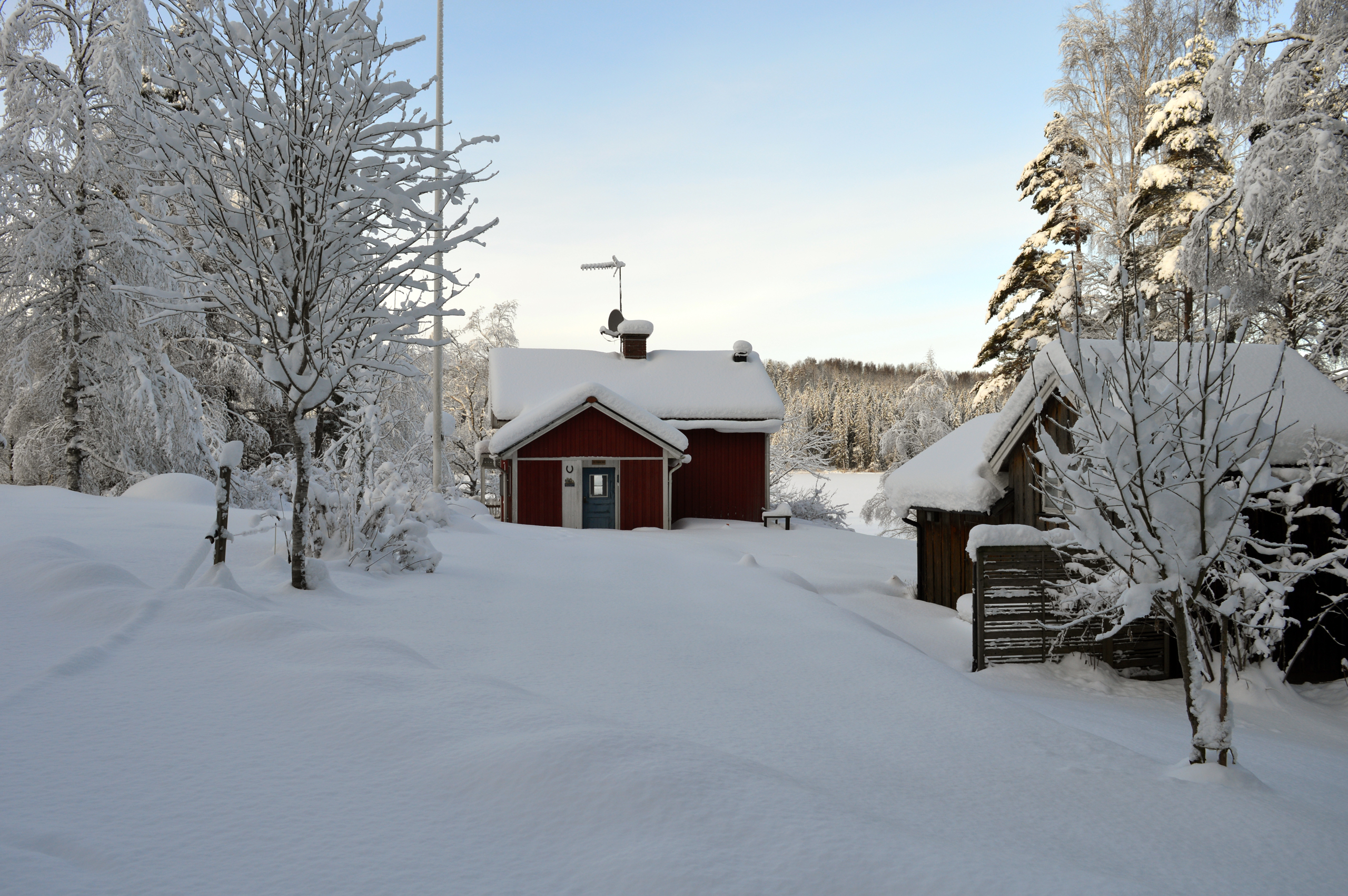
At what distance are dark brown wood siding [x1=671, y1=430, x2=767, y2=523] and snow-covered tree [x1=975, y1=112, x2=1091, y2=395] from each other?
24.0ft

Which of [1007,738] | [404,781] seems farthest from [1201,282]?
[404,781]

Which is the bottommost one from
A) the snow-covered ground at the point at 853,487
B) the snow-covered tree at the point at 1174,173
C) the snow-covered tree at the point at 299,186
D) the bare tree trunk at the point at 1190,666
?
the snow-covered ground at the point at 853,487

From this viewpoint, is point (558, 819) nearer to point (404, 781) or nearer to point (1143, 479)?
point (404, 781)

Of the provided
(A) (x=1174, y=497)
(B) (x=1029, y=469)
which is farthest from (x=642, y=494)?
(A) (x=1174, y=497)

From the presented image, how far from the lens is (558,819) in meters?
2.45

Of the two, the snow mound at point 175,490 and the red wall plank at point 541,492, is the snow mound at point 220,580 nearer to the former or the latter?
the snow mound at point 175,490

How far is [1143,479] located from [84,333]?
1842 cm

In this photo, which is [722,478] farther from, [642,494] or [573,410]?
[573,410]

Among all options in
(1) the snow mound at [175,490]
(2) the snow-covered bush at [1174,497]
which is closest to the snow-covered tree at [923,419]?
(1) the snow mound at [175,490]

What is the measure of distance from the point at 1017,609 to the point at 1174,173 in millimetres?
13842

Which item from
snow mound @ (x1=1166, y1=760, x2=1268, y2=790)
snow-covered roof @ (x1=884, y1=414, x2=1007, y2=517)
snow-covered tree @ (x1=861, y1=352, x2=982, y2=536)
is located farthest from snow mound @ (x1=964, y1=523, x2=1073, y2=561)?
snow-covered tree @ (x1=861, y1=352, x2=982, y2=536)

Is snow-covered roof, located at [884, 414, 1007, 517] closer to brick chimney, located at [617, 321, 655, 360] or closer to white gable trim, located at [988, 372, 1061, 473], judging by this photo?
white gable trim, located at [988, 372, 1061, 473]

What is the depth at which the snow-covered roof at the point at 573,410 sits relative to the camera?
19.8m

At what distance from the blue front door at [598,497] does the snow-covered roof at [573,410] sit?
1.66 metres
